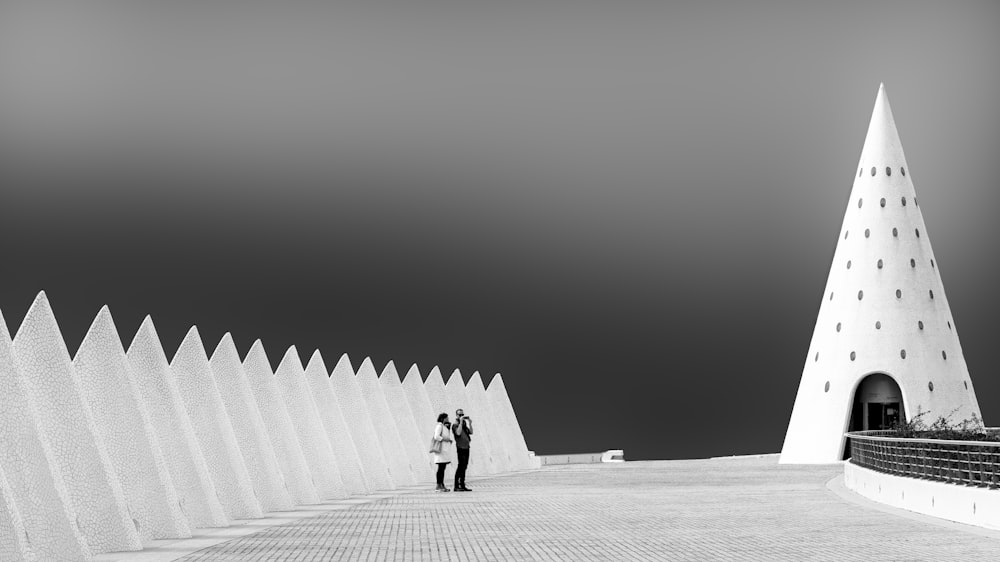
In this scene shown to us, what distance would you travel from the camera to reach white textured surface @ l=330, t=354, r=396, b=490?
31.8m

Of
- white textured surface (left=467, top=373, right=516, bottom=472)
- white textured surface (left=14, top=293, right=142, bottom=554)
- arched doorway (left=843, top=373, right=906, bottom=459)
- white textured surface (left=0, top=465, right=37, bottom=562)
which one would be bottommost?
white textured surface (left=0, top=465, right=37, bottom=562)

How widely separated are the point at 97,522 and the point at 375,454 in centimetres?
1721

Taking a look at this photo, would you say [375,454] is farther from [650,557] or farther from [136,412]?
[650,557]

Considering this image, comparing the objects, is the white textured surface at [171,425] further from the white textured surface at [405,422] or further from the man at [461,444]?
the white textured surface at [405,422]

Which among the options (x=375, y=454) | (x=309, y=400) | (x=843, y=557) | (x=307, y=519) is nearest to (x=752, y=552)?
(x=843, y=557)

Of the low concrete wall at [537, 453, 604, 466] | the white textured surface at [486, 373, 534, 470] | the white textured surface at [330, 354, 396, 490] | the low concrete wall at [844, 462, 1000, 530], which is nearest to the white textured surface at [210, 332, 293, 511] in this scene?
the white textured surface at [330, 354, 396, 490]

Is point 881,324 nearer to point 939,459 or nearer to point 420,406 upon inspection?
point 420,406

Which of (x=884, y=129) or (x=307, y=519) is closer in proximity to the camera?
(x=307, y=519)

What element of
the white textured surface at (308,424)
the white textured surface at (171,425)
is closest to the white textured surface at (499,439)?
the white textured surface at (308,424)

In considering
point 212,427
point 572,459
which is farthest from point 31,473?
point 572,459

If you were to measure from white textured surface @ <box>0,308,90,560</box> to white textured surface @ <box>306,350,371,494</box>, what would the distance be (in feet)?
49.9

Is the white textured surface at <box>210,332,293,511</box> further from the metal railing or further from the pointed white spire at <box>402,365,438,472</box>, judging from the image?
the pointed white spire at <box>402,365,438,472</box>

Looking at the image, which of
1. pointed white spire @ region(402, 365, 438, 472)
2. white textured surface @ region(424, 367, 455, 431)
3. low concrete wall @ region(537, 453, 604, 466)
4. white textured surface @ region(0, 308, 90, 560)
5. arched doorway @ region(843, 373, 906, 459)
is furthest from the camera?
arched doorway @ region(843, 373, 906, 459)

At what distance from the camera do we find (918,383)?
55.1 meters
